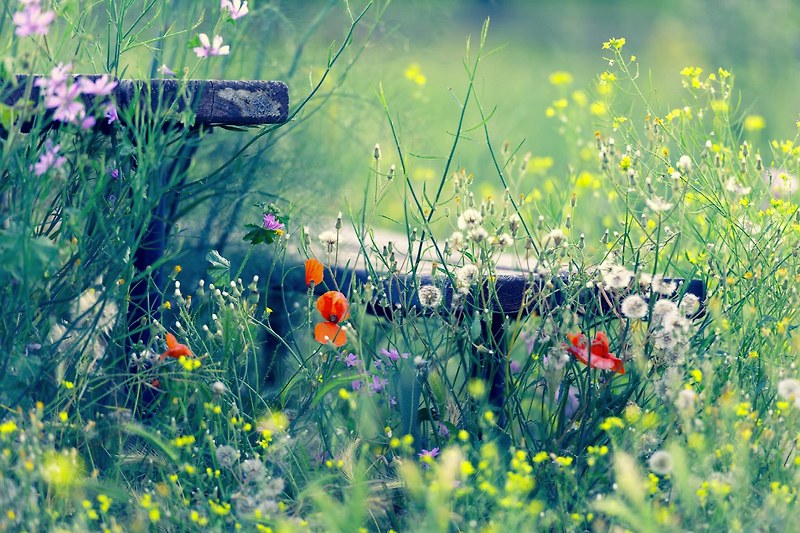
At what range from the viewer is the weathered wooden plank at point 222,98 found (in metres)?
1.80

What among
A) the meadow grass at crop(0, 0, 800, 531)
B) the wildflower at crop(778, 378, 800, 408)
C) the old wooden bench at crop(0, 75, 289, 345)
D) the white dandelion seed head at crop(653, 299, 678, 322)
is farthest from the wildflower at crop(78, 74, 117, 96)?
the wildflower at crop(778, 378, 800, 408)

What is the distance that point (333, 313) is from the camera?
6.29ft

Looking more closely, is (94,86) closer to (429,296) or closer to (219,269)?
(219,269)

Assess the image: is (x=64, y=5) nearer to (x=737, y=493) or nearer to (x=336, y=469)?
(x=336, y=469)

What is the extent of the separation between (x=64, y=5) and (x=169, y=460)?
0.82 m

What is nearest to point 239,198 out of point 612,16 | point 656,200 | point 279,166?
point 279,166

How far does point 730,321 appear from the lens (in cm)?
192

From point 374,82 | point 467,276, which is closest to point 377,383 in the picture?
point 467,276

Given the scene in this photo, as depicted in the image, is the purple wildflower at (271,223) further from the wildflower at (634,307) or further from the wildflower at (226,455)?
the wildflower at (634,307)

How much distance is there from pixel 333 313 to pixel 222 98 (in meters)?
0.47

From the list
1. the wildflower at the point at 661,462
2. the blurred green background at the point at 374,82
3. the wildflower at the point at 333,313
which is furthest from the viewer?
the blurred green background at the point at 374,82

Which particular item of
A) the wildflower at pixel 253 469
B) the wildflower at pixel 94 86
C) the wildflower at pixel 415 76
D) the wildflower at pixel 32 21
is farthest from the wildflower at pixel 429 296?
the wildflower at pixel 415 76

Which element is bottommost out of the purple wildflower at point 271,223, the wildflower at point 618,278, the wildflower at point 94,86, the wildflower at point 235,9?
the purple wildflower at point 271,223

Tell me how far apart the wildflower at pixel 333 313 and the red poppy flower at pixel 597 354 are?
44cm
